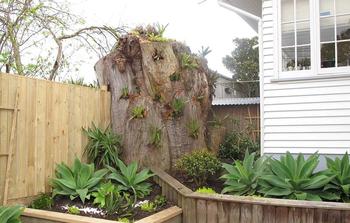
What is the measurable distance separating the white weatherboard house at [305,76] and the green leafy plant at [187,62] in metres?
1.50

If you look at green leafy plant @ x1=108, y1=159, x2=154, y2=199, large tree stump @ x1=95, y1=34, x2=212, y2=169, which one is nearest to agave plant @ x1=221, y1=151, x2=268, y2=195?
green leafy plant @ x1=108, y1=159, x2=154, y2=199

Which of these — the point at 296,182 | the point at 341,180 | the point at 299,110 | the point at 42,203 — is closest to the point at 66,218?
the point at 42,203

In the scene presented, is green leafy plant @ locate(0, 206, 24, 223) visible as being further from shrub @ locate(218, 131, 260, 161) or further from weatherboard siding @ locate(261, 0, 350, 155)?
shrub @ locate(218, 131, 260, 161)

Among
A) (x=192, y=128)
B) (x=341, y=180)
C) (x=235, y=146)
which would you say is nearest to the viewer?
(x=341, y=180)

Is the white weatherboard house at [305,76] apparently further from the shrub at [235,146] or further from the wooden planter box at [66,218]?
the wooden planter box at [66,218]

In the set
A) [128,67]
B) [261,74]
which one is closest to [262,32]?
[261,74]

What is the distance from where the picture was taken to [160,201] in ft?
16.6

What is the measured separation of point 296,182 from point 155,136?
2491 mm

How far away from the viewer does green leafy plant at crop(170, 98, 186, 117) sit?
20.5 feet

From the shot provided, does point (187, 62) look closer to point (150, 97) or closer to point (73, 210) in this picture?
point (150, 97)

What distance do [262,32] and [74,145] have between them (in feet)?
12.2

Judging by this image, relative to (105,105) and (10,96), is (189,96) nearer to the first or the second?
(105,105)

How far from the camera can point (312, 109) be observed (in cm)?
543

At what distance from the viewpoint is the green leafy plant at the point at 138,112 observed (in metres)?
6.10
